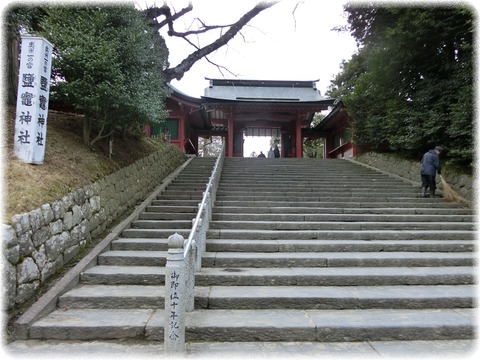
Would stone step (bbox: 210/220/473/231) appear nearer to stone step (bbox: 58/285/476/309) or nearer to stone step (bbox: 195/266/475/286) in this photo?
stone step (bbox: 195/266/475/286)

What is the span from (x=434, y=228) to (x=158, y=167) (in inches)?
284

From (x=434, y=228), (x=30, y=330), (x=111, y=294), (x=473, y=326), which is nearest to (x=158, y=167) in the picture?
(x=111, y=294)

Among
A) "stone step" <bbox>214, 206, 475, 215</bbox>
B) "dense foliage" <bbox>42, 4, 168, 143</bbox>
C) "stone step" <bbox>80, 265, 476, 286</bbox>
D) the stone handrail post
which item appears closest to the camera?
the stone handrail post

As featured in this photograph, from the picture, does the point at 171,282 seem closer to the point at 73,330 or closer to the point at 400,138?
the point at 73,330

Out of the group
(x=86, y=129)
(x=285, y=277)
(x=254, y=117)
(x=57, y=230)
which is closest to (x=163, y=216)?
(x=86, y=129)

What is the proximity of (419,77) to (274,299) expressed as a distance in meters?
9.53

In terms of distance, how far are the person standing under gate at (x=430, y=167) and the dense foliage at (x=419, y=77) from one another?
37 cm

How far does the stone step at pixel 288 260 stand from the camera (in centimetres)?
470

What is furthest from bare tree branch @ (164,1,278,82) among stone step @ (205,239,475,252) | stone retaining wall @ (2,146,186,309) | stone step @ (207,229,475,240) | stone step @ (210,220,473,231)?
stone step @ (205,239,475,252)

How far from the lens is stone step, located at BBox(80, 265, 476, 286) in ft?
13.8

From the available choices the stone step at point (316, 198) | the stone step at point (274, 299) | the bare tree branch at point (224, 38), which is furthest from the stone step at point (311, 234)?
the bare tree branch at point (224, 38)

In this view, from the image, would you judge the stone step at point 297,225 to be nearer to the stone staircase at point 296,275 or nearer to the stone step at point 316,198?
the stone staircase at point 296,275

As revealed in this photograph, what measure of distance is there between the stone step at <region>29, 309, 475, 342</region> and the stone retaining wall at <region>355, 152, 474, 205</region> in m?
5.42

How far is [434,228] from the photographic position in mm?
6402
